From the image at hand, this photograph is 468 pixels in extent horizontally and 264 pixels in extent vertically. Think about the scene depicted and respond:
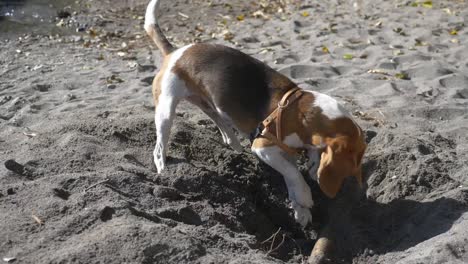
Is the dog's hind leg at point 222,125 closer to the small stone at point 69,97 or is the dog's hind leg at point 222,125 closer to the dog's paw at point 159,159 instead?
the dog's paw at point 159,159

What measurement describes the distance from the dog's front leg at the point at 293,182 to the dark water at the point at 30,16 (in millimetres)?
5970

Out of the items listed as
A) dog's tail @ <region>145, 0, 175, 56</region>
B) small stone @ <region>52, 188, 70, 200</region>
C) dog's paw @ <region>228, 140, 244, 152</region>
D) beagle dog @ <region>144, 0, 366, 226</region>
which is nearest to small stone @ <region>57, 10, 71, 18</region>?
dog's tail @ <region>145, 0, 175, 56</region>

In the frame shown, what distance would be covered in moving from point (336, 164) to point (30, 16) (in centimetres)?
762

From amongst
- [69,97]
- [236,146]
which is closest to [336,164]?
[236,146]

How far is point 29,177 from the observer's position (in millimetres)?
4820

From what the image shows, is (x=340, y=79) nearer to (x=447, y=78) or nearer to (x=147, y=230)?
(x=447, y=78)

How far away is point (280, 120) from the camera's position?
16.5ft

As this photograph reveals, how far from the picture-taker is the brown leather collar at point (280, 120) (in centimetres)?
504

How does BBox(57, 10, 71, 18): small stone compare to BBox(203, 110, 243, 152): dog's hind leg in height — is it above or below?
below

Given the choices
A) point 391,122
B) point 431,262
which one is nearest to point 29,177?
point 431,262

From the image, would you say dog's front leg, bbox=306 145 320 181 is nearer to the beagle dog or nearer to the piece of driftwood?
the beagle dog

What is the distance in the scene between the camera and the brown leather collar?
5035 millimetres

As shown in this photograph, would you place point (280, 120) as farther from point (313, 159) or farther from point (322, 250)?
point (322, 250)

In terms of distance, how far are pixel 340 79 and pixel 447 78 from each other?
1.16 metres
